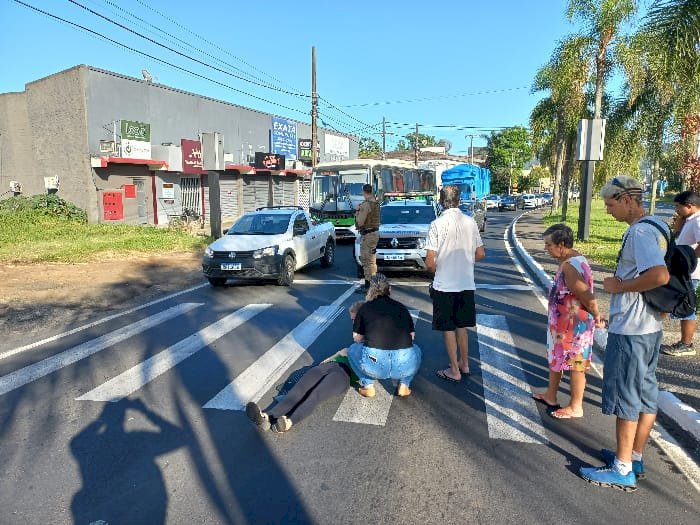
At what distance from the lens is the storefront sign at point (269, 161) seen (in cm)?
3356

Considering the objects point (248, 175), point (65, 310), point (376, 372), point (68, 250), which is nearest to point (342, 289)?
point (65, 310)

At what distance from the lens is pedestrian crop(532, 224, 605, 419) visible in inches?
161

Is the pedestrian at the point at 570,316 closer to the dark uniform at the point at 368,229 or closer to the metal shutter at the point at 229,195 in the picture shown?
the dark uniform at the point at 368,229

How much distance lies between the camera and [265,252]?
35.1ft

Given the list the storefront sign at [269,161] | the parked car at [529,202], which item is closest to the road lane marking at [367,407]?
the storefront sign at [269,161]

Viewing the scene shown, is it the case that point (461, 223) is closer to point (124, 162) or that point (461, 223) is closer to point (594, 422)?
point (594, 422)

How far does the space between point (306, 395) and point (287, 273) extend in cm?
670

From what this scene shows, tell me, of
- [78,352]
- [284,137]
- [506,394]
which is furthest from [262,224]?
[284,137]

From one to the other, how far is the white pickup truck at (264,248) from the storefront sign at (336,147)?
109 ft

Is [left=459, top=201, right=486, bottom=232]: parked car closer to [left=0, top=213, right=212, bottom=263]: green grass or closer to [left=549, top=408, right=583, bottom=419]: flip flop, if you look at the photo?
[left=0, top=213, right=212, bottom=263]: green grass

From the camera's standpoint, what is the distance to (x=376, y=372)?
15.7ft

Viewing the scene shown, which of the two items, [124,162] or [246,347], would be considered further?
[124,162]

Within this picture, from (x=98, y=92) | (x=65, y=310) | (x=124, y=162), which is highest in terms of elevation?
(x=98, y=92)

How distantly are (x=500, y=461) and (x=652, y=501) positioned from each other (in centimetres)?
95
